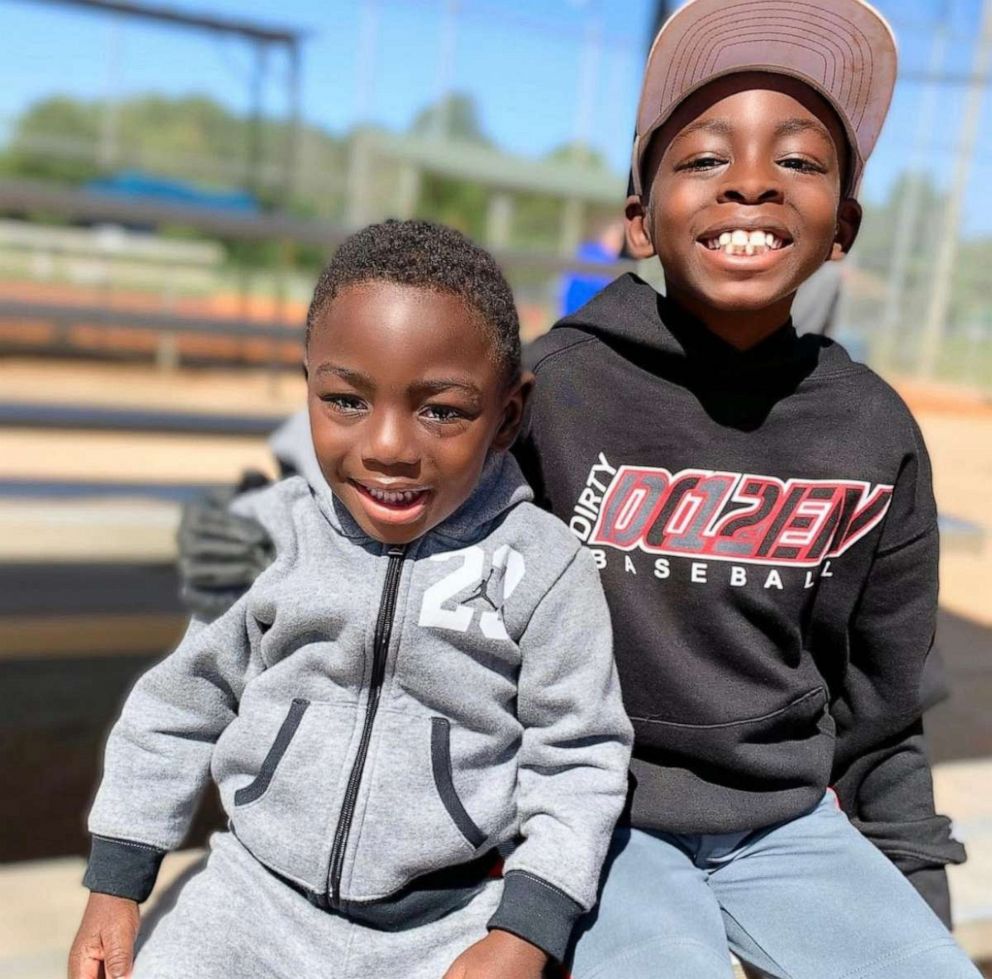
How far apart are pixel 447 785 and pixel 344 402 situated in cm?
41

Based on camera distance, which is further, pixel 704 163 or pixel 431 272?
pixel 704 163

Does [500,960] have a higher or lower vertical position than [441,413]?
lower

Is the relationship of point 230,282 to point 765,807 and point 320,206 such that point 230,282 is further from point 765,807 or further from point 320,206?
point 765,807

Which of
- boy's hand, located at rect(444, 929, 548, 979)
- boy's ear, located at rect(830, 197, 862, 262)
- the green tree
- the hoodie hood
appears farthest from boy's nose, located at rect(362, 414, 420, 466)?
the green tree

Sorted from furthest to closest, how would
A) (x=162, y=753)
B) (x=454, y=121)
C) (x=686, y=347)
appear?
(x=454, y=121) → (x=686, y=347) → (x=162, y=753)

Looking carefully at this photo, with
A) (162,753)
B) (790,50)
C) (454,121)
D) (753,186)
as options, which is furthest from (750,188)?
(454,121)

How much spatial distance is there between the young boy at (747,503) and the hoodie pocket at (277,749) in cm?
38

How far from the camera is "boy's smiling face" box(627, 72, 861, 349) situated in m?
1.28

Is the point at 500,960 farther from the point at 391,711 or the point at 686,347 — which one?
the point at 686,347

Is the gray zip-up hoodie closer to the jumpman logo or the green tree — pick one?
the jumpman logo

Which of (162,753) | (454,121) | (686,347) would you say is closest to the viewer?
(162,753)

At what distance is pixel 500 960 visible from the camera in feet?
3.69

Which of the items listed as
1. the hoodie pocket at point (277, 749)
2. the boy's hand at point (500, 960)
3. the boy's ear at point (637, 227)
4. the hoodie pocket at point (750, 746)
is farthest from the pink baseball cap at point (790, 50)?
the boy's hand at point (500, 960)

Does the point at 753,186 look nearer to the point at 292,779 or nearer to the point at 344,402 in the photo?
the point at 344,402
